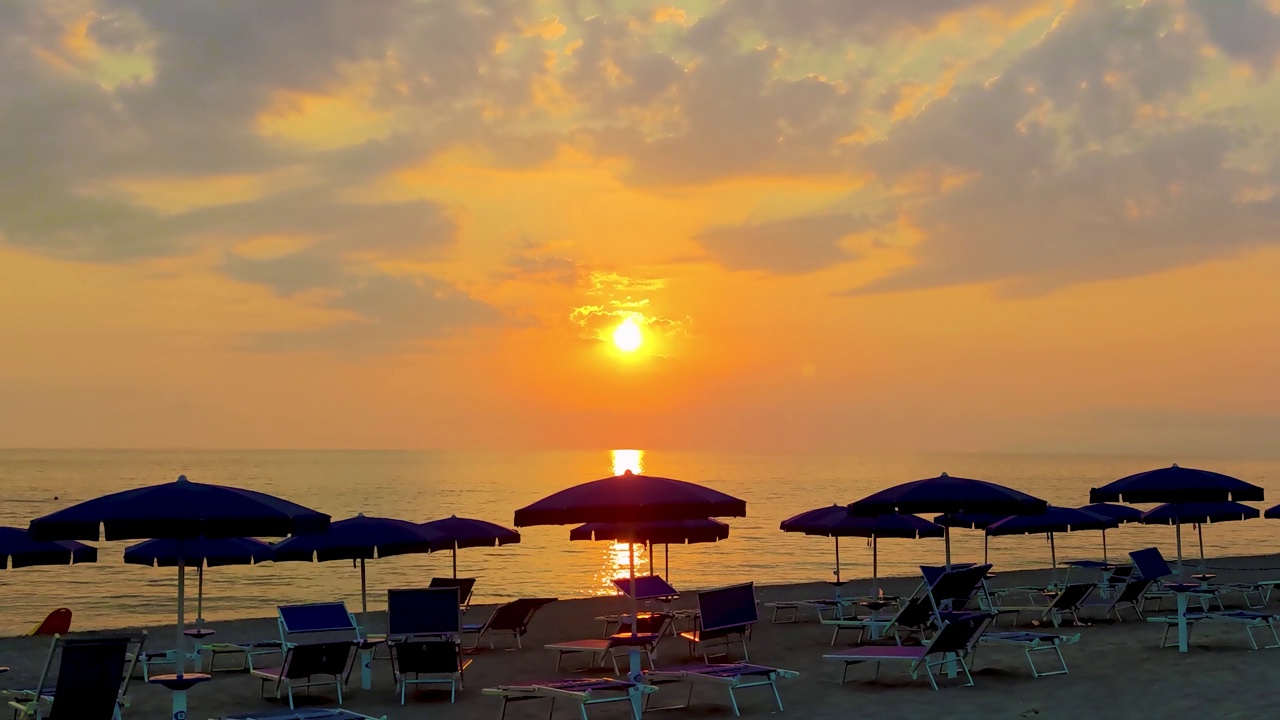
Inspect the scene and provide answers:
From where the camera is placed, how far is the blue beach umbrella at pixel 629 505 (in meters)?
9.55

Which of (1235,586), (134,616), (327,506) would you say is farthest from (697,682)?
(327,506)

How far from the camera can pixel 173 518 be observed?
851 centimetres

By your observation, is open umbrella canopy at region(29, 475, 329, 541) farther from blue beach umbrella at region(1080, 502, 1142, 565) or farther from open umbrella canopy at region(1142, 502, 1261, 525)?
open umbrella canopy at region(1142, 502, 1261, 525)

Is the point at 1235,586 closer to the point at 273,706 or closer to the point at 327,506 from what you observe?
the point at 273,706

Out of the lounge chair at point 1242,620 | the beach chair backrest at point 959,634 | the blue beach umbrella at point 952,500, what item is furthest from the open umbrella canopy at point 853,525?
the beach chair backrest at point 959,634

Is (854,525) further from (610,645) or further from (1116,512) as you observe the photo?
(1116,512)

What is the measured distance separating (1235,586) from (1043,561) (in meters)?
28.6

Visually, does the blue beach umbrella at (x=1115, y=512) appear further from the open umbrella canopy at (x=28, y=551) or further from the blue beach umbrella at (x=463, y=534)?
the open umbrella canopy at (x=28, y=551)

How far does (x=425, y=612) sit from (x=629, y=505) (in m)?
2.38

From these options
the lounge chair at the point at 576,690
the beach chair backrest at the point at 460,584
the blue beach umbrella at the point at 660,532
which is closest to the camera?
the lounge chair at the point at 576,690

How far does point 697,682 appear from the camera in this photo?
11.0 meters

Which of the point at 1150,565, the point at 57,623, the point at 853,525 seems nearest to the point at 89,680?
the point at 853,525

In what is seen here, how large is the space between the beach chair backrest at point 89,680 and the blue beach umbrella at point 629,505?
3115mm

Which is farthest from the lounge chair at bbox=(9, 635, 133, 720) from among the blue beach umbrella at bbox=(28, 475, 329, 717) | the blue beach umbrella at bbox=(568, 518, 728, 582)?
the blue beach umbrella at bbox=(568, 518, 728, 582)
